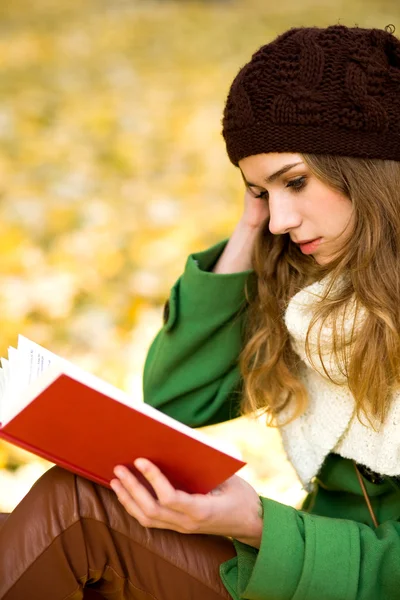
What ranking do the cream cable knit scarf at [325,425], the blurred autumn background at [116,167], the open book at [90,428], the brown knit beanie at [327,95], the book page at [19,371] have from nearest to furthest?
the open book at [90,428]
the book page at [19,371]
the brown knit beanie at [327,95]
the cream cable knit scarf at [325,425]
the blurred autumn background at [116,167]

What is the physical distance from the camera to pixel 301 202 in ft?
5.44

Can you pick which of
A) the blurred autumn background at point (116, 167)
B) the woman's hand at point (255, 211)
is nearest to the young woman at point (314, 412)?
the woman's hand at point (255, 211)

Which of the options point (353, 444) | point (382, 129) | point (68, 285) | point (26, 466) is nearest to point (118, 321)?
point (68, 285)

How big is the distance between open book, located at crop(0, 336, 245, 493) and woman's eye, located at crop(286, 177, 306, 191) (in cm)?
54

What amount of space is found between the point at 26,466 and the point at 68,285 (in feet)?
3.85

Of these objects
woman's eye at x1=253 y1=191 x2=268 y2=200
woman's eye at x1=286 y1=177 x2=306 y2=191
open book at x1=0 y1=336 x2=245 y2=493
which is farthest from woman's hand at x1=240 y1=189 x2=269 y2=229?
open book at x1=0 y1=336 x2=245 y2=493

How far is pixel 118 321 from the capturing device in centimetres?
335

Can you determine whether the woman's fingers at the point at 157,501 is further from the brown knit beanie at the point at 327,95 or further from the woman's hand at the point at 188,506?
the brown knit beanie at the point at 327,95

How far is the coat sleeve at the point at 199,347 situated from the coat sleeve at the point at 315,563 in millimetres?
486

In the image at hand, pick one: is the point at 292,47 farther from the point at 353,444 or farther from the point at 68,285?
the point at 68,285

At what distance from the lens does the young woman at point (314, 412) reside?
1.54 metres

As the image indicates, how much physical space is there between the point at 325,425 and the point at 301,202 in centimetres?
49

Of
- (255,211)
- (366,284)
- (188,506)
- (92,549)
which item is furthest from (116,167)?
(188,506)

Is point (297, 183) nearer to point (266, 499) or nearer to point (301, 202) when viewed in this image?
point (301, 202)
